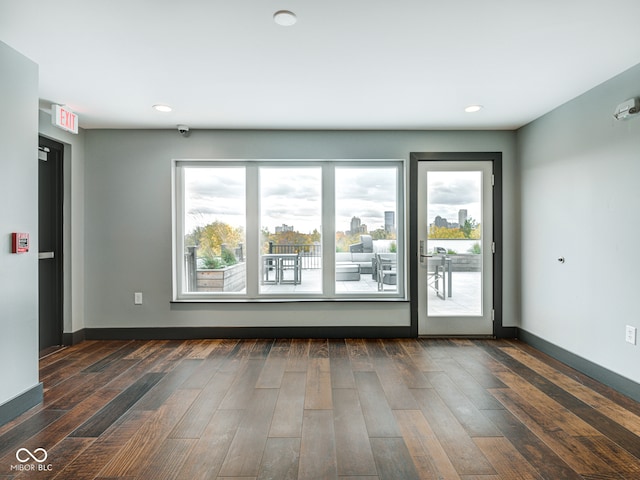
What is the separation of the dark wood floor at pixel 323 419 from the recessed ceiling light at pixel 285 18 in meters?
2.43

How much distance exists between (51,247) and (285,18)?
141 inches

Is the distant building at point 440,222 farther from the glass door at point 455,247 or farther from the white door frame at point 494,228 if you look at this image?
the white door frame at point 494,228

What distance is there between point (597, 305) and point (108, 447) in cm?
372

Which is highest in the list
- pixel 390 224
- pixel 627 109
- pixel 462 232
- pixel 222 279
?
pixel 627 109

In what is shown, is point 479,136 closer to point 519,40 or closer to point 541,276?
point 541,276

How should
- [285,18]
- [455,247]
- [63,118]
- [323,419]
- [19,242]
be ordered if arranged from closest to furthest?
[285,18]
[323,419]
[19,242]
[63,118]
[455,247]

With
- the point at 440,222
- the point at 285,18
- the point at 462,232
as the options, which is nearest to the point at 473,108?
the point at 440,222

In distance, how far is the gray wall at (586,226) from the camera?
2.78 metres

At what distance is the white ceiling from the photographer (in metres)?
2.04

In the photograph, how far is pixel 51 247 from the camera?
13.1 feet

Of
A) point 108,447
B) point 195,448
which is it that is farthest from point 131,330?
point 195,448

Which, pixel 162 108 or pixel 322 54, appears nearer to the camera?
pixel 322 54

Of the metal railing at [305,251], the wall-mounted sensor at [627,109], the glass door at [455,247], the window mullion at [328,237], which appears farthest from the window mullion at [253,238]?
the wall-mounted sensor at [627,109]

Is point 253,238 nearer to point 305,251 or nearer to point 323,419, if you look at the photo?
point 305,251
